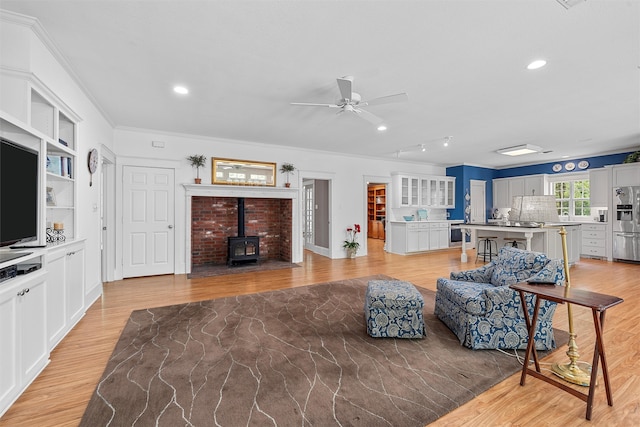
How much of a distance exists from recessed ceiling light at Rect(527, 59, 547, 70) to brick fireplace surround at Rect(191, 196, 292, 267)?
15.6 feet

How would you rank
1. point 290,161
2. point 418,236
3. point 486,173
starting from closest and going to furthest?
point 290,161 < point 418,236 < point 486,173

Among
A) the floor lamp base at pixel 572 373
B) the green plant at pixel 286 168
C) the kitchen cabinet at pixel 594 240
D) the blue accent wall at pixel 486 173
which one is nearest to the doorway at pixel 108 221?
the green plant at pixel 286 168

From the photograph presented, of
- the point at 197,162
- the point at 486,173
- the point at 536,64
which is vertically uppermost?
the point at 536,64

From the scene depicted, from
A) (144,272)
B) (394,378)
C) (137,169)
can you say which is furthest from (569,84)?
(144,272)

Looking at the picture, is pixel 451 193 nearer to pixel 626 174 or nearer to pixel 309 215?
pixel 626 174

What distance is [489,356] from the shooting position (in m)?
2.40

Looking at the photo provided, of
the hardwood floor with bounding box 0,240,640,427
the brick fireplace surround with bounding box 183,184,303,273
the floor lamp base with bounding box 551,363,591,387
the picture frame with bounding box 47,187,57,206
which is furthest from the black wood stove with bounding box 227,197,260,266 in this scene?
the floor lamp base with bounding box 551,363,591,387

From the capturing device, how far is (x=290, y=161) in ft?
21.4

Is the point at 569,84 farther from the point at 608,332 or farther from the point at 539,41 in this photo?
the point at 608,332

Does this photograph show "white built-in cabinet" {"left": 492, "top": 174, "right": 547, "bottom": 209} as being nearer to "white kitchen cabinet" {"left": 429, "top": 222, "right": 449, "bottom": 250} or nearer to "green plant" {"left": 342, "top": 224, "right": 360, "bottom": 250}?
"white kitchen cabinet" {"left": 429, "top": 222, "right": 449, "bottom": 250}

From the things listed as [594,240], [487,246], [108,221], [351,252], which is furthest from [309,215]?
[594,240]

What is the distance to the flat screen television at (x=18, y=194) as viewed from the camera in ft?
5.99

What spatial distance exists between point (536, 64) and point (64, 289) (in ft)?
16.8

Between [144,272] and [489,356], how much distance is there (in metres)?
5.38
